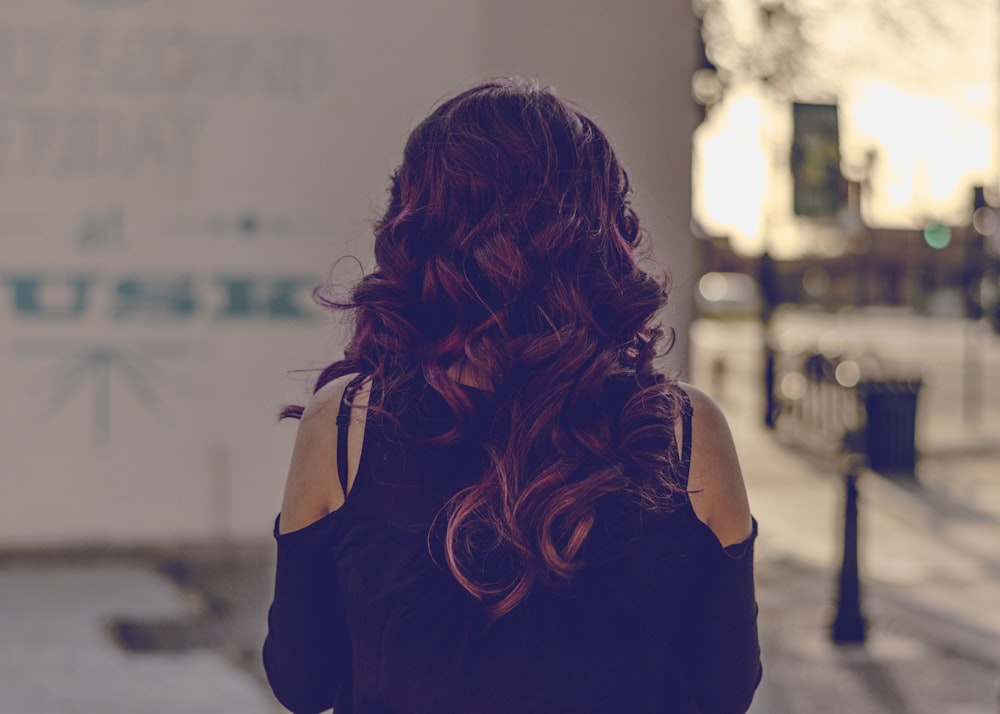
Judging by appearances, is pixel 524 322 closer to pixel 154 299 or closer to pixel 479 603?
pixel 479 603

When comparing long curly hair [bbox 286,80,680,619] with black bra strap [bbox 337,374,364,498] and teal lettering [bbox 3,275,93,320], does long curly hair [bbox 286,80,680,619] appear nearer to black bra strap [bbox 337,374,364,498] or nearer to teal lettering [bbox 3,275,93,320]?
black bra strap [bbox 337,374,364,498]

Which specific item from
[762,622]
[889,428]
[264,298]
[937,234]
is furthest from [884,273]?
[762,622]

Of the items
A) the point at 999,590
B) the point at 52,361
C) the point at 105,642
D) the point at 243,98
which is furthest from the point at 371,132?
the point at 999,590

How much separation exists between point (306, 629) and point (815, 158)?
13814mm

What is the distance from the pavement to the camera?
554cm

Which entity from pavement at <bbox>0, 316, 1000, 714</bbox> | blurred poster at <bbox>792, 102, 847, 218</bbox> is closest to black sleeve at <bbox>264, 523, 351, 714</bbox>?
pavement at <bbox>0, 316, 1000, 714</bbox>

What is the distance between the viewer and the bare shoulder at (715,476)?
180cm

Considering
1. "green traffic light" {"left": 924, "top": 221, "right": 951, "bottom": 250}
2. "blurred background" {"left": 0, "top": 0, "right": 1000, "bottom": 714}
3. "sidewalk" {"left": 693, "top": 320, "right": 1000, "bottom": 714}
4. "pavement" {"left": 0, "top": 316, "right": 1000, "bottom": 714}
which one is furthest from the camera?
"green traffic light" {"left": 924, "top": 221, "right": 951, "bottom": 250}

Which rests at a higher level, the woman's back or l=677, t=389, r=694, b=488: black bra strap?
l=677, t=389, r=694, b=488: black bra strap

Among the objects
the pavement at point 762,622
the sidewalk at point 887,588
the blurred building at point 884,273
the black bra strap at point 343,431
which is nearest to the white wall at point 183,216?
the pavement at point 762,622

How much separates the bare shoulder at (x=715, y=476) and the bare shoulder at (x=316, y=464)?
46 cm

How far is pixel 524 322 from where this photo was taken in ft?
5.85

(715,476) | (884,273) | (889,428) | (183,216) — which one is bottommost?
(889,428)

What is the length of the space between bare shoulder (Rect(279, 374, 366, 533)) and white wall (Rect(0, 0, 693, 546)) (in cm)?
568
